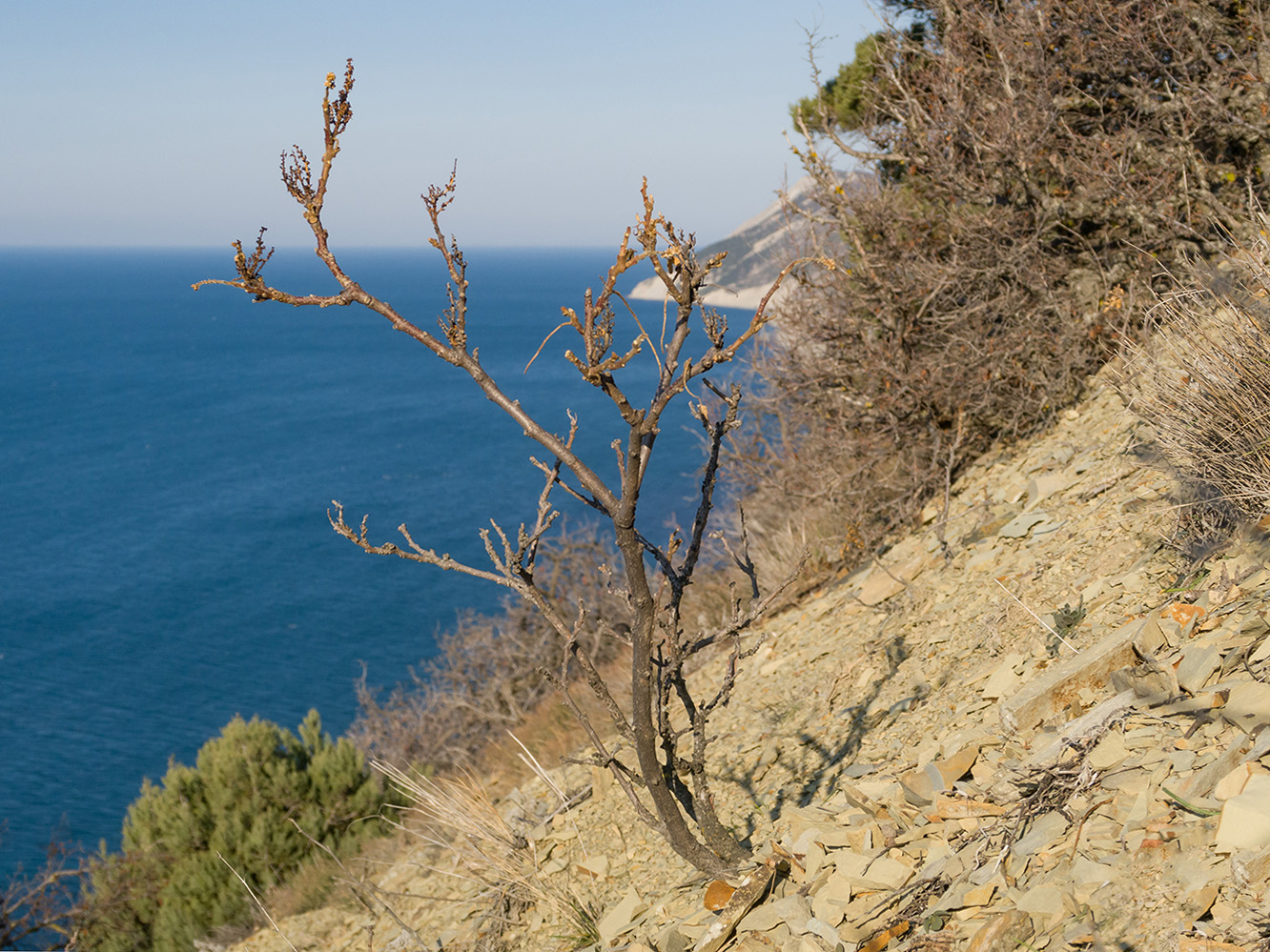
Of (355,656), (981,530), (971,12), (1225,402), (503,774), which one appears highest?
(971,12)

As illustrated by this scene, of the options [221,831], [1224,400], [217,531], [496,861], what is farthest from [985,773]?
[217,531]

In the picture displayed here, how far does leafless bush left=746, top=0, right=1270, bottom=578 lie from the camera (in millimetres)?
7668

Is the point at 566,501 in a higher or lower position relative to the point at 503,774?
lower

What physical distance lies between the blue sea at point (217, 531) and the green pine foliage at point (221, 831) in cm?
645

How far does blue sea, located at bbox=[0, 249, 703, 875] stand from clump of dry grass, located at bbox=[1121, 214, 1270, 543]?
31.3 feet

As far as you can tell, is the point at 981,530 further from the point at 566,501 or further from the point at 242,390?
the point at 242,390

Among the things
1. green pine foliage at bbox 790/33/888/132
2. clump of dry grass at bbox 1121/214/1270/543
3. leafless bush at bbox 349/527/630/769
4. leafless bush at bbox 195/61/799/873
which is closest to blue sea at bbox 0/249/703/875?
leafless bush at bbox 349/527/630/769

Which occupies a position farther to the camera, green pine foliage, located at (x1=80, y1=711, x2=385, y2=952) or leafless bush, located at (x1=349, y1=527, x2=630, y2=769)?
leafless bush, located at (x1=349, y1=527, x2=630, y2=769)

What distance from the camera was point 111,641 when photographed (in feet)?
141

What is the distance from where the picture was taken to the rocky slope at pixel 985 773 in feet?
8.24

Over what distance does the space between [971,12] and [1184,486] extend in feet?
21.2

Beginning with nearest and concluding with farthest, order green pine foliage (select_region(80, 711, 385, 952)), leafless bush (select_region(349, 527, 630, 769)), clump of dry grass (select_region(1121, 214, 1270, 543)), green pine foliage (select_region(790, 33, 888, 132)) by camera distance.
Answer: clump of dry grass (select_region(1121, 214, 1270, 543))
green pine foliage (select_region(80, 711, 385, 952))
green pine foliage (select_region(790, 33, 888, 132))
leafless bush (select_region(349, 527, 630, 769))

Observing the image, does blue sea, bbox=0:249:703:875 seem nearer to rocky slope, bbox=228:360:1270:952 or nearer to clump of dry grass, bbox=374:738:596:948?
rocky slope, bbox=228:360:1270:952

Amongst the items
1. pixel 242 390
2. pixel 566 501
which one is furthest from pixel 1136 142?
pixel 242 390
